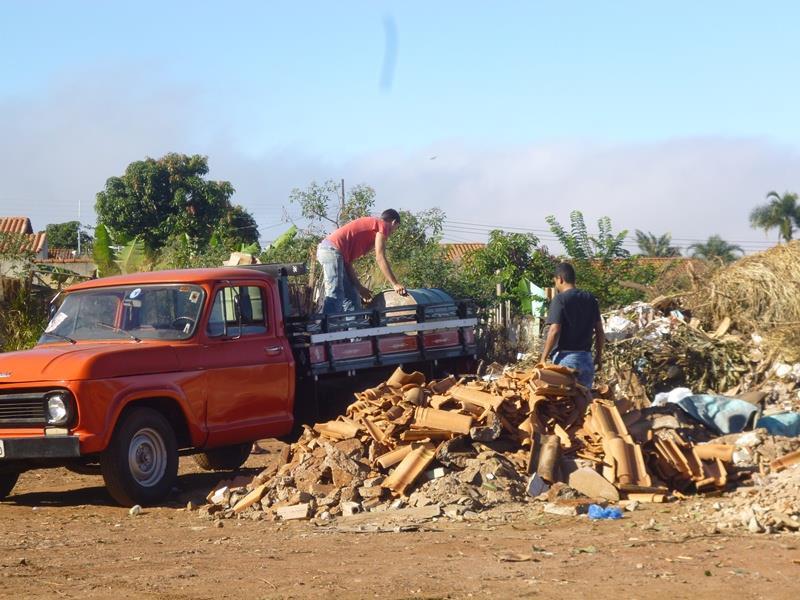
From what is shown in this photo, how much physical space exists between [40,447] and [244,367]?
1.98 metres

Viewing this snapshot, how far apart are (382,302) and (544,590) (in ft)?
20.3

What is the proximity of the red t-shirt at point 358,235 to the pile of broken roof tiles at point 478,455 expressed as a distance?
2.30 metres

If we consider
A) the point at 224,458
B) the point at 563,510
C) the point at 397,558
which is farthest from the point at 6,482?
the point at 563,510

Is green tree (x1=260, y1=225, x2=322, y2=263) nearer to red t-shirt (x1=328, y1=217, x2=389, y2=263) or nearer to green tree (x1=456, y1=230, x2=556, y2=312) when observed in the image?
green tree (x1=456, y1=230, x2=556, y2=312)

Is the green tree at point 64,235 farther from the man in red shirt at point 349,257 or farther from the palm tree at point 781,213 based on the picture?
the man in red shirt at point 349,257

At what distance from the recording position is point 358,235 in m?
11.7

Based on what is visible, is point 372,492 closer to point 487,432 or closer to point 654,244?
point 487,432

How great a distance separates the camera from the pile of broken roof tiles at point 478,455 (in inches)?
345

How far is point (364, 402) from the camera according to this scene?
9.94 metres

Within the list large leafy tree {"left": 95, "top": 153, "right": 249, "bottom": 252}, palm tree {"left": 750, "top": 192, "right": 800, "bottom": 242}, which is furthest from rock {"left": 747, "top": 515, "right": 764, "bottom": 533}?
palm tree {"left": 750, "top": 192, "right": 800, "bottom": 242}

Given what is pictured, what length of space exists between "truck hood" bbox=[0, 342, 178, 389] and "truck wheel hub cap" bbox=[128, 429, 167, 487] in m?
0.56

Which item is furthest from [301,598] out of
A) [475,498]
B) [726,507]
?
[726,507]

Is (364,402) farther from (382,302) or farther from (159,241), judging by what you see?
(159,241)

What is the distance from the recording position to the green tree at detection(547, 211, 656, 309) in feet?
62.3
